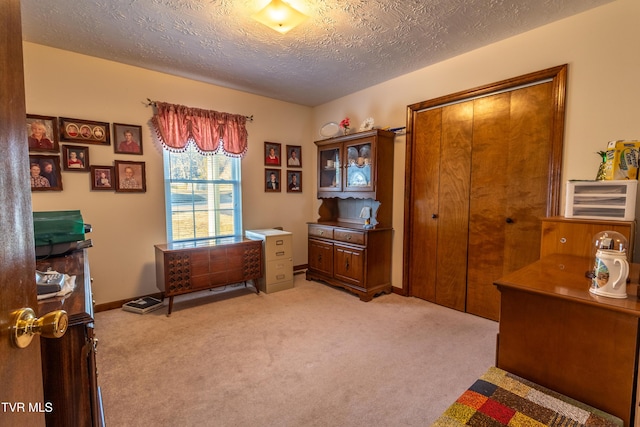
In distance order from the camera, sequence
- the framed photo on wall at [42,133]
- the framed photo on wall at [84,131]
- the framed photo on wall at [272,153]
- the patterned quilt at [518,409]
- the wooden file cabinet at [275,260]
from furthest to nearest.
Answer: the framed photo on wall at [272,153] → the wooden file cabinet at [275,260] → the framed photo on wall at [84,131] → the framed photo on wall at [42,133] → the patterned quilt at [518,409]

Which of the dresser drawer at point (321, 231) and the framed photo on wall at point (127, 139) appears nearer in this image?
the framed photo on wall at point (127, 139)

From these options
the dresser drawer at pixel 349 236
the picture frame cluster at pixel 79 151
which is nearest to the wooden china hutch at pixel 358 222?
the dresser drawer at pixel 349 236

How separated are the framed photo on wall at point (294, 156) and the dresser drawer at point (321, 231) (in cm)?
102

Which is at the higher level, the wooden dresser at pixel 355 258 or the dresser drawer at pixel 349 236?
the dresser drawer at pixel 349 236

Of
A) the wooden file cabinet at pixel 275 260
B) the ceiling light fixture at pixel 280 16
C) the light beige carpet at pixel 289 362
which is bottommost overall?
the light beige carpet at pixel 289 362

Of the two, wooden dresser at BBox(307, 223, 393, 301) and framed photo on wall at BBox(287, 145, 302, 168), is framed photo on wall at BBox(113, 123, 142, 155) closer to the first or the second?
framed photo on wall at BBox(287, 145, 302, 168)

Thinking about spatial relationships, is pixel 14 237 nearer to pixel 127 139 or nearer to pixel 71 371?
pixel 71 371

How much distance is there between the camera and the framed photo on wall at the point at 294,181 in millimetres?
4535

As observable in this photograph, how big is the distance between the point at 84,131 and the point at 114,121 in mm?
293

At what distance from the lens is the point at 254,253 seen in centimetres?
362

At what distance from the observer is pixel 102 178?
122 inches

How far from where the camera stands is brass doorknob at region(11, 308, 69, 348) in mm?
562

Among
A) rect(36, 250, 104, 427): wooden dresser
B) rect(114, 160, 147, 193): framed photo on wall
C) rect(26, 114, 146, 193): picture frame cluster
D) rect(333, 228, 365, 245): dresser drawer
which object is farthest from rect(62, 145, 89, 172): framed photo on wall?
rect(333, 228, 365, 245): dresser drawer

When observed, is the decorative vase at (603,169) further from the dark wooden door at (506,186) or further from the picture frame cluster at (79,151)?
the picture frame cluster at (79,151)
